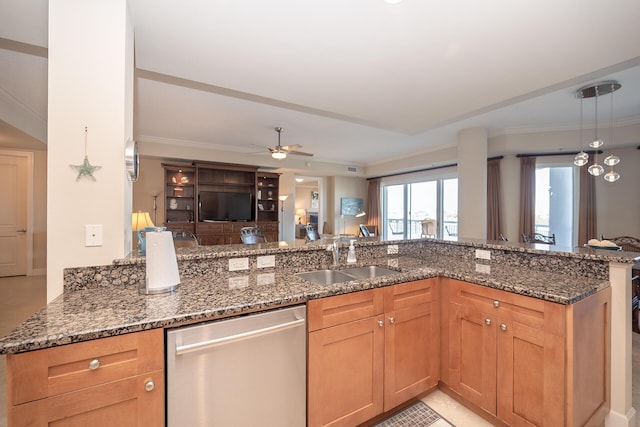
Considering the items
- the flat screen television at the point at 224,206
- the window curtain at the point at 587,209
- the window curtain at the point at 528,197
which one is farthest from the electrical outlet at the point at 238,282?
the window curtain at the point at 587,209

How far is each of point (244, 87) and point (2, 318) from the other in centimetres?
393

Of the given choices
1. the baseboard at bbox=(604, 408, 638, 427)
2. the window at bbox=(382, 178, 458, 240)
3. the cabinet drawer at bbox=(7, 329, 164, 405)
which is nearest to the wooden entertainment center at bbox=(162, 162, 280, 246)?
the window at bbox=(382, 178, 458, 240)

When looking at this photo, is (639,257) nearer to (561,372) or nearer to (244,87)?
(561,372)

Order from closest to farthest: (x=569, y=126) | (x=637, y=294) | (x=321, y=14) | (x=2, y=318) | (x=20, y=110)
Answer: (x=321, y=14)
(x=637, y=294)
(x=2, y=318)
(x=20, y=110)
(x=569, y=126)

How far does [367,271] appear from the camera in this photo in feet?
7.43

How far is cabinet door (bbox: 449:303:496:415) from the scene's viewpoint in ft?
5.56

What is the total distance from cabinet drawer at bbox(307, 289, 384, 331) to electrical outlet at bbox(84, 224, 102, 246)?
1.17m

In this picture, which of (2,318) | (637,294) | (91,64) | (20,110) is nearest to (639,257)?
(637,294)

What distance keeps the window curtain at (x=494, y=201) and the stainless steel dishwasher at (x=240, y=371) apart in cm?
500

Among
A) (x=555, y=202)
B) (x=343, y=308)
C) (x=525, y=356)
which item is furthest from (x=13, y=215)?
(x=555, y=202)

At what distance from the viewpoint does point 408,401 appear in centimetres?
193

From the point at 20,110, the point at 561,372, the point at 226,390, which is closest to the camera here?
the point at 226,390

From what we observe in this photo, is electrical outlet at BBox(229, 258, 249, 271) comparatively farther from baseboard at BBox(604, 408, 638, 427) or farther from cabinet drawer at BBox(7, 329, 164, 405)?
baseboard at BBox(604, 408, 638, 427)

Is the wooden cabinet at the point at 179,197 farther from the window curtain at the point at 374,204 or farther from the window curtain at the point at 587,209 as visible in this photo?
the window curtain at the point at 587,209
